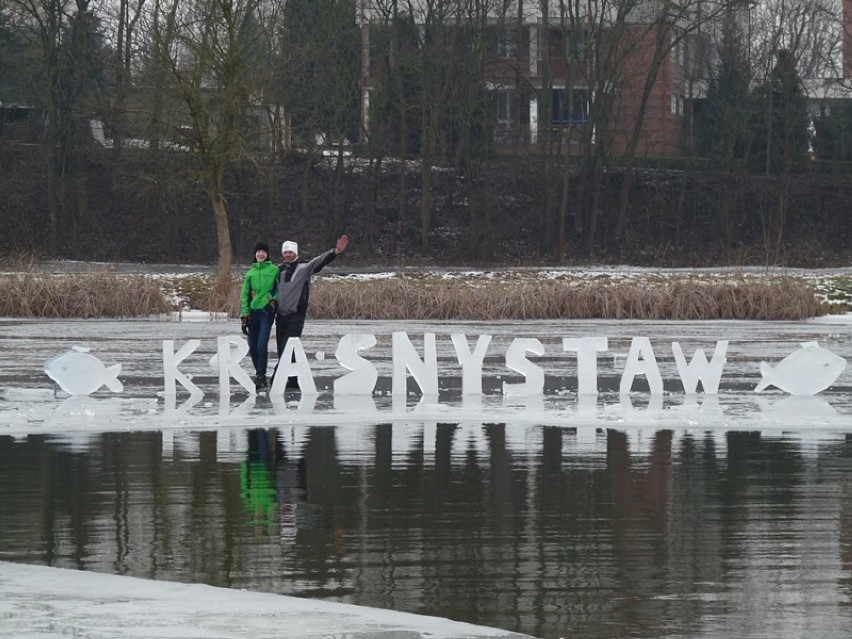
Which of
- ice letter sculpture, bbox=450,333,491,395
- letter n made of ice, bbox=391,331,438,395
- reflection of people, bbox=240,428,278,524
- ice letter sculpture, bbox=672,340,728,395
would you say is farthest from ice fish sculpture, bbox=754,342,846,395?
reflection of people, bbox=240,428,278,524

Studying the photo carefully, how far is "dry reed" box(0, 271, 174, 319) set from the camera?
3102 centimetres

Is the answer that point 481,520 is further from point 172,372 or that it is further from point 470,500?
point 172,372

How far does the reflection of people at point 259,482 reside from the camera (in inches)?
379

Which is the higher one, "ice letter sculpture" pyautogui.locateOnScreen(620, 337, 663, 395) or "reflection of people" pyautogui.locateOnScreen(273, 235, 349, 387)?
"reflection of people" pyautogui.locateOnScreen(273, 235, 349, 387)

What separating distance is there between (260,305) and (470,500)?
25.1ft

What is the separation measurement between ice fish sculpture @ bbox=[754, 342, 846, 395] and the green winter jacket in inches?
219

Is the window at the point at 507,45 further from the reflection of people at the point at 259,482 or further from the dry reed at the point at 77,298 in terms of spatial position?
the reflection of people at the point at 259,482

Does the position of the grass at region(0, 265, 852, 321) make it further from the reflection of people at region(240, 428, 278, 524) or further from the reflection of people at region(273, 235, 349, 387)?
the reflection of people at region(240, 428, 278, 524)

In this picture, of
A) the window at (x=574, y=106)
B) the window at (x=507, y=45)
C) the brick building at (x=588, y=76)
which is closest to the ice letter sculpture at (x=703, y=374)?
the brick building at (x=588, y=76)

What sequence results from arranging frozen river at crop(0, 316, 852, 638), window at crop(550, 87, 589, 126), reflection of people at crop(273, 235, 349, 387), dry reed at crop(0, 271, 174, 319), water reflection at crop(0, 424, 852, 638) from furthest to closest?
window at crop(550, 87, 589, 126) < dry reed at crop(0, 271, 174, 319) < reflection of people at crop(273, 235, 349, 387) < frozen river at crop(0, 316, 852, 638) < water reflection at crop(0, 424, 852, 638)

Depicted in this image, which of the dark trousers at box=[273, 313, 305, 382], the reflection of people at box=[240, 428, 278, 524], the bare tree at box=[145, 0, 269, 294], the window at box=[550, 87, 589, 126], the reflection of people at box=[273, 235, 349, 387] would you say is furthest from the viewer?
the window at box=[550, 87, 589, 126]

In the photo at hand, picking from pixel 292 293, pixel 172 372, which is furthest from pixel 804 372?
pixel 172 372

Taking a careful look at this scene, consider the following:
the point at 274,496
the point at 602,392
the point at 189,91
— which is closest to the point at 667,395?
the point at 602,392

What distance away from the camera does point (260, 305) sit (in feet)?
56.3
